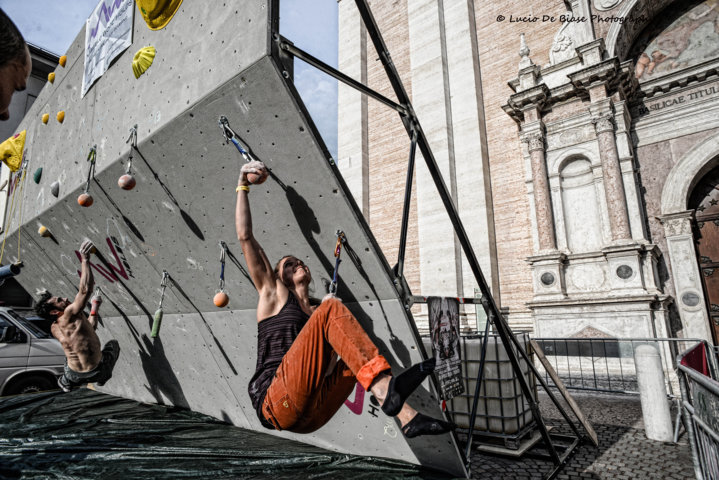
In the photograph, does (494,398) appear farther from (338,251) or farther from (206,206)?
(206,206)

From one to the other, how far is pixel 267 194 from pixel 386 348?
164 cm

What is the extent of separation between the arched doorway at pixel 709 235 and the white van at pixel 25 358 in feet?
51.3

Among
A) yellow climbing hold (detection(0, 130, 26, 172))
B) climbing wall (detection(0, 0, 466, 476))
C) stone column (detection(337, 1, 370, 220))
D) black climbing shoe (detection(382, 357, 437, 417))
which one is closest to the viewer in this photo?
black climbing shoe (detection(382, 357, 437, 417))

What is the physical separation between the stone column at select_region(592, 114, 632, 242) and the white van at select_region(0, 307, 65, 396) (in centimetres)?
1349

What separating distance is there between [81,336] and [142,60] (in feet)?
16.2

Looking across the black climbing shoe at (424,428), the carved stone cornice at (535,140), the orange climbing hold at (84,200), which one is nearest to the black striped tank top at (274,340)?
the black climbing shoe at (424,428)

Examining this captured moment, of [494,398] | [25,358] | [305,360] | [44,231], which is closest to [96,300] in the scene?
[44,231]

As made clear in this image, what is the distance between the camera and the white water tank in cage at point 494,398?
4.63 m

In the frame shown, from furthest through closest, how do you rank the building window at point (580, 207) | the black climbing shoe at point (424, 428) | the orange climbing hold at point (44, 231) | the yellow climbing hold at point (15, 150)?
the building window at point (580, 207), the yellow climbing hold at point (15, 150), the orange climbing hold at point (44, 231), the black climbing shoe at point (424, 428)

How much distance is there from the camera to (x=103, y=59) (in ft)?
14.8

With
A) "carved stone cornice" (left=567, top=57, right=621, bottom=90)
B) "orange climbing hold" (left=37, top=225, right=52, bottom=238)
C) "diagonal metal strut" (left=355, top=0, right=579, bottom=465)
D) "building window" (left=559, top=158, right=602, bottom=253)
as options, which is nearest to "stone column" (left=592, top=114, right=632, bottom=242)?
"building window" (left=559, top=158, right=602, bottom=253)

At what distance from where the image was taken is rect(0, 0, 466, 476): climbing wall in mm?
2891

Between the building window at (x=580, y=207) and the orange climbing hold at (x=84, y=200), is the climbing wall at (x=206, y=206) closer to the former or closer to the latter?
the orange climbing hold at (x=84, y=200)

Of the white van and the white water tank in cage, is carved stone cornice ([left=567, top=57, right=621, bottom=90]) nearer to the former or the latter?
the white water tank in cage
